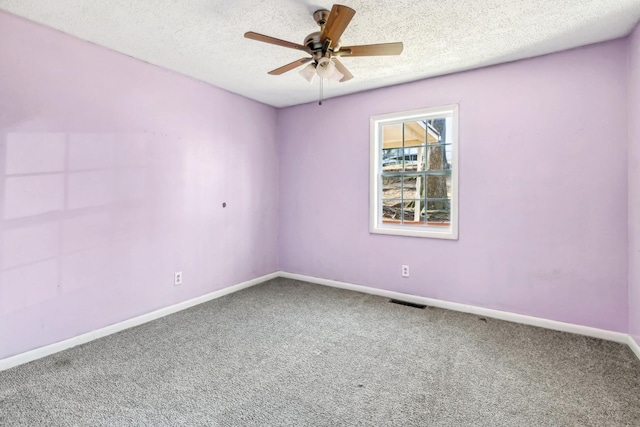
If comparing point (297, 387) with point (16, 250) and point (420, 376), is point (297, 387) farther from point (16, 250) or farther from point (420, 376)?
point (16, 250)

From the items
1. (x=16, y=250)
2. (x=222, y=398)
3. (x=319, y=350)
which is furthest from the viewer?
(x=319, y=350)

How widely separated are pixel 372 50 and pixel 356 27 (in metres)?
0.43

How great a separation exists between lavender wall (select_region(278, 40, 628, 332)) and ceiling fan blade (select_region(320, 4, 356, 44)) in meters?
1.77

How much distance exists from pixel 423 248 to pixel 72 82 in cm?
359

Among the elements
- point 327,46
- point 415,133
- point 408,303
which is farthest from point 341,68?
point 408,303

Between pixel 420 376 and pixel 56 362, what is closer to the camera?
pixel 420 376

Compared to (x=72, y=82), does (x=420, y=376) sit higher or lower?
lower

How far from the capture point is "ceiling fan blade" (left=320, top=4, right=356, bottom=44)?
5.46 ft

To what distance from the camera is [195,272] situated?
3.44m

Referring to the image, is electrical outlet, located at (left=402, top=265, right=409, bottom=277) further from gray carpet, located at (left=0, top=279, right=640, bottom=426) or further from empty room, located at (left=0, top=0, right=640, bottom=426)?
gray carpet, located at (left=0, top=279, right=640, bottom=426)

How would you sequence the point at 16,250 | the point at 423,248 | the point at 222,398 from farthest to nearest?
the point at 423,248 → the point at 16,250 → the point at 222,398

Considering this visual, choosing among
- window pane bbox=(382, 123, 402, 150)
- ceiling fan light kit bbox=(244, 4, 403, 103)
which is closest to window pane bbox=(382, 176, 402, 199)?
window pane bbox=(382, 123, 402, 150)

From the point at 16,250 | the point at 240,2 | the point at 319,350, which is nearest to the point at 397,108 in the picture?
the point at 240,2

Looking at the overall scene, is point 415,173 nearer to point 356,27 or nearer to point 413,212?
point 413,212
